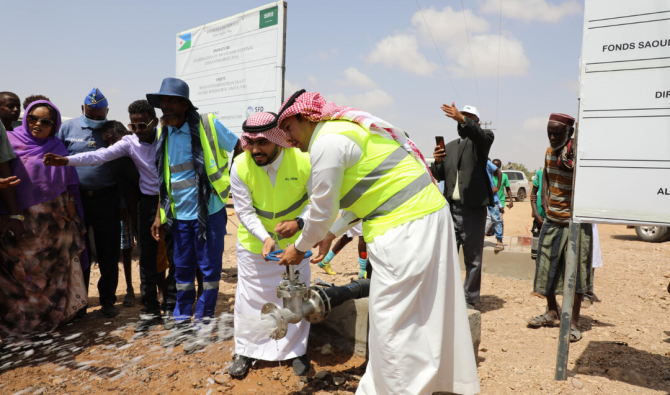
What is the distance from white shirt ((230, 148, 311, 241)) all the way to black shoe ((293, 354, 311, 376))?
98 centimetres

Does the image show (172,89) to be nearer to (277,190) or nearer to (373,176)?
(277,190)

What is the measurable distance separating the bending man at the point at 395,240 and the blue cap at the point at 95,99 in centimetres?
330

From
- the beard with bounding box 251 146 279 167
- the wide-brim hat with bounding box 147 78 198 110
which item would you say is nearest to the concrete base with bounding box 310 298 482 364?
the beard with bounding box 251 146 279 167

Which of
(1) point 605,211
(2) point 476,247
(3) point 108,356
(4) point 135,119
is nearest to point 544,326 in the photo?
(2) point 476,247

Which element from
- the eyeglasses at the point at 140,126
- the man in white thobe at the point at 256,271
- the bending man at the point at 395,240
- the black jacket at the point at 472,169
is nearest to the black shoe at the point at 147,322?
the man in white thobe at the point at 256,271

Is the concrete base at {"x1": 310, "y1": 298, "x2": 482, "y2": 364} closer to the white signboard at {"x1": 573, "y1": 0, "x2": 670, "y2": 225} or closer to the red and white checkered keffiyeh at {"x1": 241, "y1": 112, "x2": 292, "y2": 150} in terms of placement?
the white signboard at {"x1": 573, "y1": 0, "x2": 670, "y2": 225}

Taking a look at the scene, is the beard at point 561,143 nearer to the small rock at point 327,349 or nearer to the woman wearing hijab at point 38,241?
the small rock at point 327,349

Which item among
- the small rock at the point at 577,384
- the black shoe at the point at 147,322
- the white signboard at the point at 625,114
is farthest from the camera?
the black shoe at the point at 147,322

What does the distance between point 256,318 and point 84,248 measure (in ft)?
8.03

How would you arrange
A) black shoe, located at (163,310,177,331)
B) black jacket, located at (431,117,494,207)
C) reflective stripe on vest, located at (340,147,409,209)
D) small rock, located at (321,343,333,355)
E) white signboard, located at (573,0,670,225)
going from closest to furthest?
reflective stripe on vest, located at (340,147,409,209), white signboard, located at (573,0,670,225), small rock, located at (321,343,333,355), black shoe, located at (163,310,177,331), black jacket, located at (431,117,494,207)

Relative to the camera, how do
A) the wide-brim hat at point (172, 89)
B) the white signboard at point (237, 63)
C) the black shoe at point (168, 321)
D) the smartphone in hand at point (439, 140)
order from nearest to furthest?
the wide-brim hat at point (172, 89)
the black shoe at point (168, 321)
the smartphone in hand at point (439, 140)
the white signboard at point (237, 63)

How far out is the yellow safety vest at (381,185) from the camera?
234cm

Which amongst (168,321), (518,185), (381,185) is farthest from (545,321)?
(518,185)

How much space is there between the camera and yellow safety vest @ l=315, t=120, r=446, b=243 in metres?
2.34
